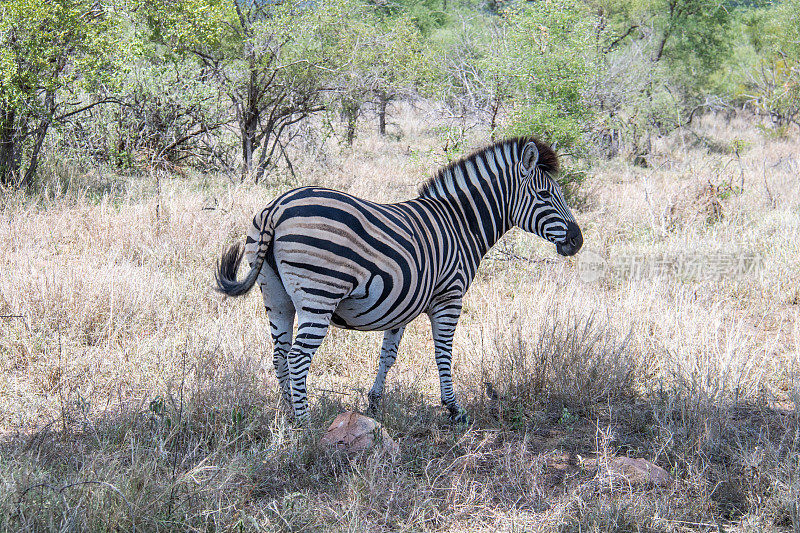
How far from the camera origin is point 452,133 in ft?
28.0

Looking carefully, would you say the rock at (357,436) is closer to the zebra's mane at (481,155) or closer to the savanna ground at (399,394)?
the savanna ground at (399,394)

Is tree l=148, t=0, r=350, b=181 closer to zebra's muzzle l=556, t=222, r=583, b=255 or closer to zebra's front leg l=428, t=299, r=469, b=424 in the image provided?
zebra's muzzle l=556, t=222, r=583, b=255

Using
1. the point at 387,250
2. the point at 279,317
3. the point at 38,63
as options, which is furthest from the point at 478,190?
the point at 38,63

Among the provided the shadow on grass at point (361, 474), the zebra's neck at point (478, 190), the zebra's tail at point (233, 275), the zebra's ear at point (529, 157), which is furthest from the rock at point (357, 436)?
the zebra's ear at point (529, 157)

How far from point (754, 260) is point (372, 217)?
555cm

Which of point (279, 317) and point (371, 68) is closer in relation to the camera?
point (279, 317)

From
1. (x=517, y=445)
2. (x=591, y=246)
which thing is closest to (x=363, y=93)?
(x=591, y=246)

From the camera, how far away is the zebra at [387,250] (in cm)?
346

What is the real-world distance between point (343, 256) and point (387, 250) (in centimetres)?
32

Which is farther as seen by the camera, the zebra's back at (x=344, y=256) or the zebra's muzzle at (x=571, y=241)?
the zebra's muzzle at (x=571, y=241)

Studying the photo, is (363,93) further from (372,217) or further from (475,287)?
(372,217)

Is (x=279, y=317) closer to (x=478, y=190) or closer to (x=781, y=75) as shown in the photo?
(x=478, y=190)

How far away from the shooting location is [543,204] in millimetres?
4508

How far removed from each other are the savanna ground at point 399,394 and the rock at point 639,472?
55 mm
